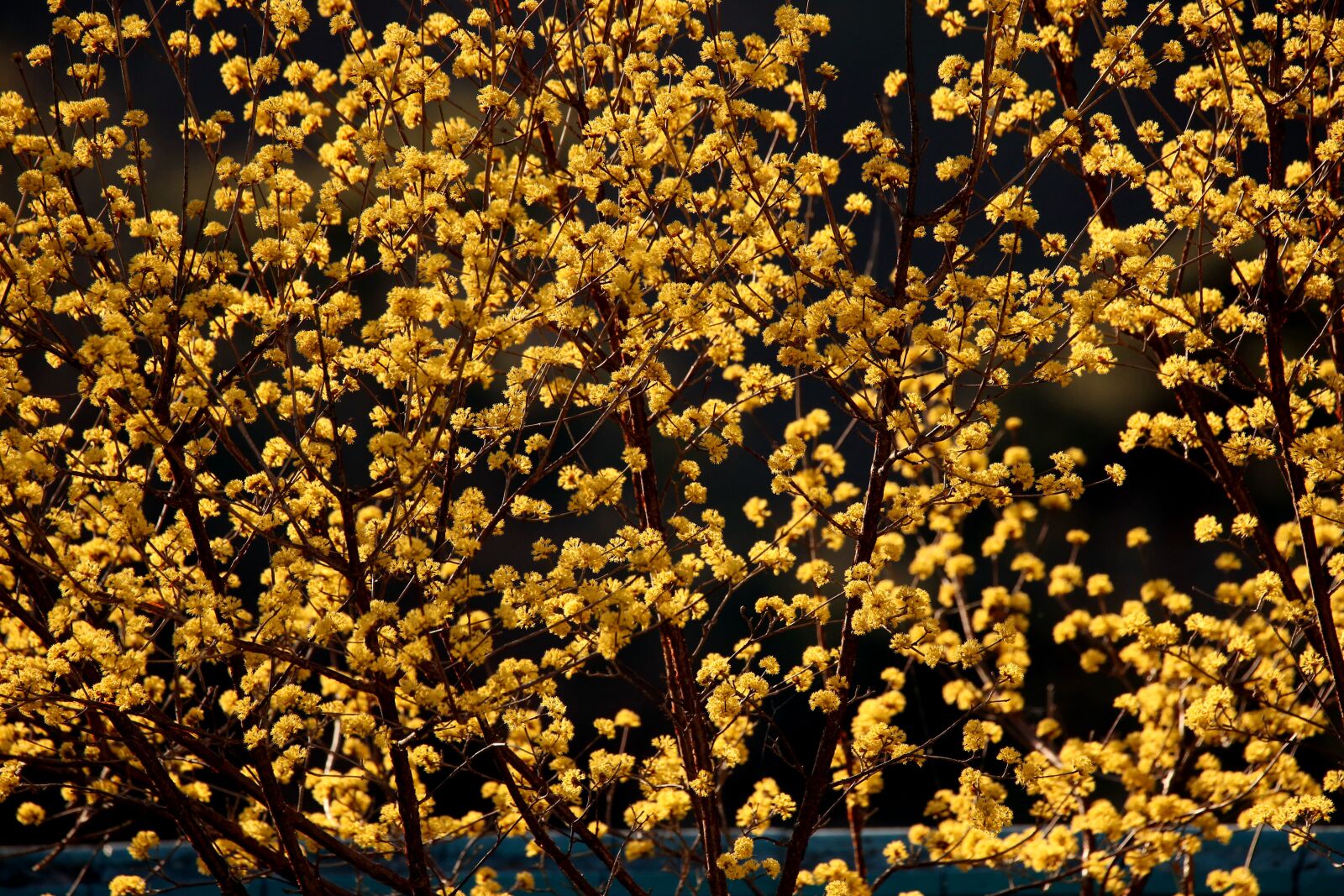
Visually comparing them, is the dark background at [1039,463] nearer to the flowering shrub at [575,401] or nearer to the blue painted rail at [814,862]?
the blue painted rail at [814,862]

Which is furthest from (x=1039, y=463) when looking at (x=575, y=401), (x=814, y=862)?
(x=575, y=401)

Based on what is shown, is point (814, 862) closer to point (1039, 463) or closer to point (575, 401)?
point (1039, 463)

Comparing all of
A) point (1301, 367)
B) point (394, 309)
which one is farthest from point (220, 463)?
point (1301, 367)

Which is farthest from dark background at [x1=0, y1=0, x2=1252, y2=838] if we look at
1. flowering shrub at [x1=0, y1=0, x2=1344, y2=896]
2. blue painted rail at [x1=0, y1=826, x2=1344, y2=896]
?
flowering shrub at [x1=0, y1=0, x2=1344, y2=896]

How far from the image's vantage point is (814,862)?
15.1ft

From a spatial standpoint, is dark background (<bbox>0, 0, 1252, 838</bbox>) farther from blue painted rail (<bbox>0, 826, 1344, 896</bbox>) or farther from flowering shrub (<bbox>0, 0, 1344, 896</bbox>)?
flowering shrub (<bbox>0, 0, 1344, 896</bbox>)

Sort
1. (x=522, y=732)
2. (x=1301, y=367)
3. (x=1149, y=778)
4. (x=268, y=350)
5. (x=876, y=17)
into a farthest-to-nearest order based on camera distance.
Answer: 1. (x=876, y=17)
2. (x=1149, y=778)
3. (x=522, y=732)
4. (x=1301, y=367)
5. (x=268, y=350)

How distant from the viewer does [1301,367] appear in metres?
2.68

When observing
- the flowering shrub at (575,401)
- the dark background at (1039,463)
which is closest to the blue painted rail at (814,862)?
the dark background at (1039,463)

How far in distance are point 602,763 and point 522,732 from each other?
2.10 ft

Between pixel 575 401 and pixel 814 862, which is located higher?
pixel 575 401

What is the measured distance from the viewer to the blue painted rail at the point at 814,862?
4352 mm

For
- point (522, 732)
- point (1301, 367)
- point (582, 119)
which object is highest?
point (582, 119)

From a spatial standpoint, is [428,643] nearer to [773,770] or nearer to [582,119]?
[582,119]
